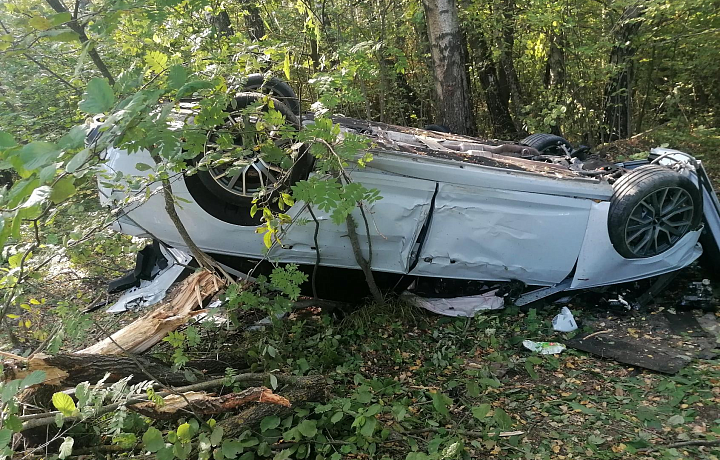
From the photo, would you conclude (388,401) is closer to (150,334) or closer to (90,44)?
(150,334)

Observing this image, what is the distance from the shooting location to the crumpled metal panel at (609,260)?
12.3 ft

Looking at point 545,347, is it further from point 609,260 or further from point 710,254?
point 710,254

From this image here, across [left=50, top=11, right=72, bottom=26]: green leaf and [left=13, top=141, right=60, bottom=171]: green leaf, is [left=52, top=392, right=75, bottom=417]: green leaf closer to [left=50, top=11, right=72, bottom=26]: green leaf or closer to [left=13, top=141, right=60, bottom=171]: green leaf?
[left=13, top=141, right=60, bottom=171]: green leaf

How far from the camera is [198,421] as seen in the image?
2.52 meters

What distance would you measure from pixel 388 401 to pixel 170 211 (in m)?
1.85

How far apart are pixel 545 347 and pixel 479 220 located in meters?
1.07

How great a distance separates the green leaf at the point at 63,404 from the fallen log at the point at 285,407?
29.1 inches

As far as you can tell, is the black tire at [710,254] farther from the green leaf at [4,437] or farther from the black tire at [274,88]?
the green leaf at [4,437]

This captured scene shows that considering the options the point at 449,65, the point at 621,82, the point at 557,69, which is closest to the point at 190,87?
the point at 449,65

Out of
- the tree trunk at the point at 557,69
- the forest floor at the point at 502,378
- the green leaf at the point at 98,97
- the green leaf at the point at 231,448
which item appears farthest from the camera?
the tree trunk at the point at 557,69

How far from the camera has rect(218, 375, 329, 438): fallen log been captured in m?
2.50

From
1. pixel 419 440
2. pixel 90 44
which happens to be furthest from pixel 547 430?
pixel 90 44

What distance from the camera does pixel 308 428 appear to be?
255 centimetres

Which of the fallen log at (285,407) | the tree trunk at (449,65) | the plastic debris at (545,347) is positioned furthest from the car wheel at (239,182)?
the tree trunk at (449,65)
